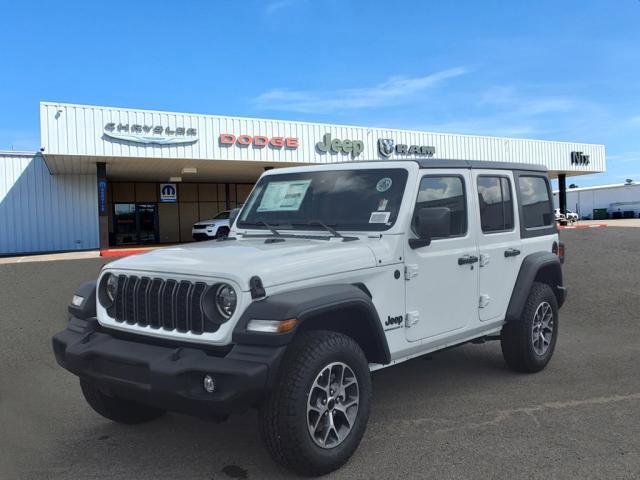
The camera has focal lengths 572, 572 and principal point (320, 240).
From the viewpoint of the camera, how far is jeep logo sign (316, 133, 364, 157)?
2517cm

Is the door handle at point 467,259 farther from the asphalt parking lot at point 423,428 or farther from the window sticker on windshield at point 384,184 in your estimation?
the asphalt parking lot at point 423,428

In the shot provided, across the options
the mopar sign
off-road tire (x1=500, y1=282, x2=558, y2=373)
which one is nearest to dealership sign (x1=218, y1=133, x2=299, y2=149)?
the mopar sign

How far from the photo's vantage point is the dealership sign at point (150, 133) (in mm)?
20172

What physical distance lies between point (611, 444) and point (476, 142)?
2789 cm

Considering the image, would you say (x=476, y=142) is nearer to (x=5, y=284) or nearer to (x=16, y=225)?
(x=16, y=225)

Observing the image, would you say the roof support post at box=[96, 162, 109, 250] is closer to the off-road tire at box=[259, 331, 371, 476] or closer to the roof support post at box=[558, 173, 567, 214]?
the off-road tire at box=[259, 331, 371, 476]

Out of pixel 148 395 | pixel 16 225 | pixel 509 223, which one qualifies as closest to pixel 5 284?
pixel 148 395

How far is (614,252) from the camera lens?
12156 millimetres

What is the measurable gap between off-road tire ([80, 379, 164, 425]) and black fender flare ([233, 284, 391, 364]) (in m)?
1.60

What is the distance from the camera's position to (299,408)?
3193 mm

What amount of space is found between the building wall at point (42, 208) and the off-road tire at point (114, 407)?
21094mm

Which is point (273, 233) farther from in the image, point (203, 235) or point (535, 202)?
point (203, 235)

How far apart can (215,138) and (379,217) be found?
19.0m

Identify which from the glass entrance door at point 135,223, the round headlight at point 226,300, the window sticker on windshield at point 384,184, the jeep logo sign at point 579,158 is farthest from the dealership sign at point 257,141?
the jeep logo sign at point 579,158
